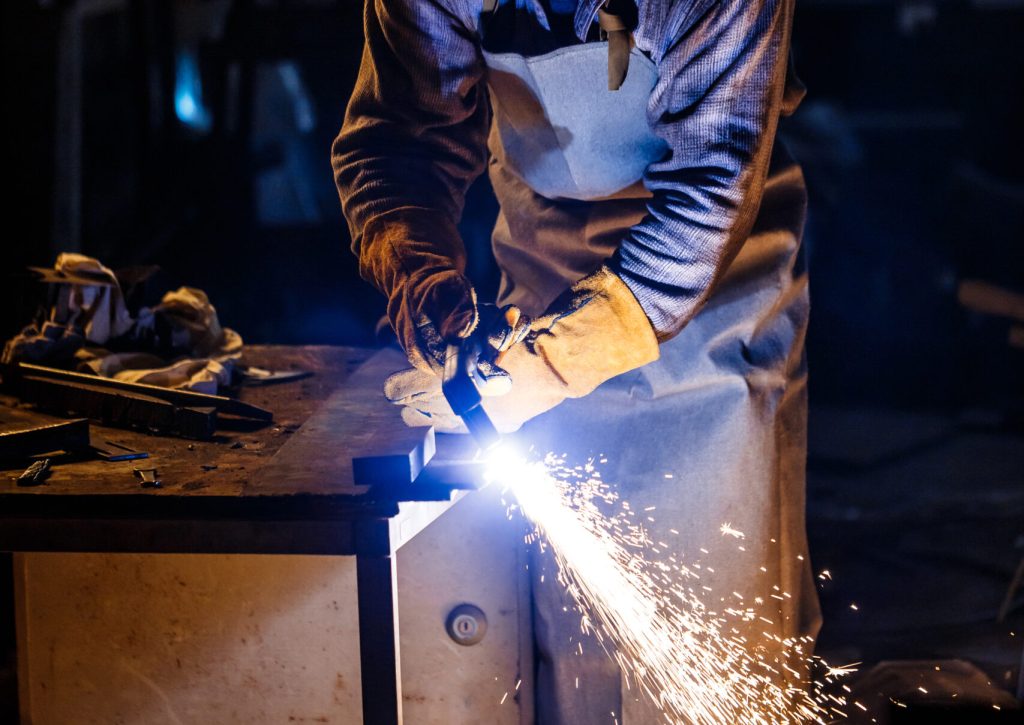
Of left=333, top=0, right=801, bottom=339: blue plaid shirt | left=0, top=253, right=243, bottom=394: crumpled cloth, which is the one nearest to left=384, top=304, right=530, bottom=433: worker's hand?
left=333, top=0, right=801, bottom=339: blue plaid shirt

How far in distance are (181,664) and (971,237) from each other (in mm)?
5840

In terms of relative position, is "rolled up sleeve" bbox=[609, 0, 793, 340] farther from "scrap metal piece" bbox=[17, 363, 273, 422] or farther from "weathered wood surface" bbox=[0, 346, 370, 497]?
"scrap metal piece" bbox=[17, 363, 273, 422]

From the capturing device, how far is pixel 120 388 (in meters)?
1.91

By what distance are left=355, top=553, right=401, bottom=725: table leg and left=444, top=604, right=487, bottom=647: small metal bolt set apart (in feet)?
1.71

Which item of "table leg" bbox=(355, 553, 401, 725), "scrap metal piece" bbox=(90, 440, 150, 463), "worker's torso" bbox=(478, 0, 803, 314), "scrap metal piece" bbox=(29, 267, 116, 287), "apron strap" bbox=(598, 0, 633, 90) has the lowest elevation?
"table leg" bbox=(355, 553, 401, 725)

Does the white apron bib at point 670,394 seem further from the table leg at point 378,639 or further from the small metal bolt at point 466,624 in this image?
the table leg at point 378,639

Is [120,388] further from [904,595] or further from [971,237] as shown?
[971,237]

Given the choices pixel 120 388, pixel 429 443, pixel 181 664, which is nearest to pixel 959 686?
pixel 429 443

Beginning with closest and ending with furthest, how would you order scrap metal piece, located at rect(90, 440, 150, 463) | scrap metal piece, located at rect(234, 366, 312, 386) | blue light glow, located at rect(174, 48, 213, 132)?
scrap metal piece, located at rect(90, 440, 150, 463), scrap metal piece, located at rect(234, 366, 312, 386), blue light glow, located at rect(174, 48, 213, 132)

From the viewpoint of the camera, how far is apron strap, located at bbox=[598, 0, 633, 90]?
1.53 metres

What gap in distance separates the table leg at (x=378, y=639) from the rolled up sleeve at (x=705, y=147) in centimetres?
62

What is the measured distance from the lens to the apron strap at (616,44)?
60.2 inches

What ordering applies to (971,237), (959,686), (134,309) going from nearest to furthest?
(134,309), (959,686), (971,237)

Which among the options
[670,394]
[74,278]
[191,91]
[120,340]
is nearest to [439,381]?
[670,394]
